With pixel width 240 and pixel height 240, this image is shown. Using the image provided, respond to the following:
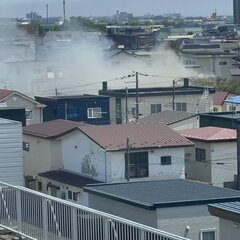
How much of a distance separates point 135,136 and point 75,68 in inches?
575

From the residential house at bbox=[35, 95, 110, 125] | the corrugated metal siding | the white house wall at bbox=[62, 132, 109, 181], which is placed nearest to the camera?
the corrugated metal siding

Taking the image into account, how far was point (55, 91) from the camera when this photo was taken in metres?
19.6

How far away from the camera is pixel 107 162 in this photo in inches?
388

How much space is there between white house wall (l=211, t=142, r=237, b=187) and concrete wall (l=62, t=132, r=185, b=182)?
539 millimetres

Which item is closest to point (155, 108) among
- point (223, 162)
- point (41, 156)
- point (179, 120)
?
point (179, 120)

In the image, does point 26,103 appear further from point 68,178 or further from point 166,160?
point 166,160

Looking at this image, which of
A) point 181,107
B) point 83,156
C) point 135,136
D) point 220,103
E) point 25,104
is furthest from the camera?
point 220,103

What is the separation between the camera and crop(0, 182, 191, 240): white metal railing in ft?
14.0

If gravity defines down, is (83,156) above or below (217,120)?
below

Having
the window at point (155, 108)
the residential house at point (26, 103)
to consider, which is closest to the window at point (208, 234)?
the residential house at point (26, 103)

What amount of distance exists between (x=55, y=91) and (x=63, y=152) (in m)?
8.77

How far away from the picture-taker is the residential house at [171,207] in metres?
5.87

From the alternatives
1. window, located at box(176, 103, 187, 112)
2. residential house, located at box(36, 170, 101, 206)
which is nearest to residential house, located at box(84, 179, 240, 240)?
residential house, located at box(36, 170, 101, 206)

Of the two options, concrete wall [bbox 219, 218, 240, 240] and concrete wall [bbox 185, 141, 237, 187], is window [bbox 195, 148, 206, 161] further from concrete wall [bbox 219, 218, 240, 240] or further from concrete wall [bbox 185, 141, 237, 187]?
concrete wall [bbox 219, 218, 240, 240]
